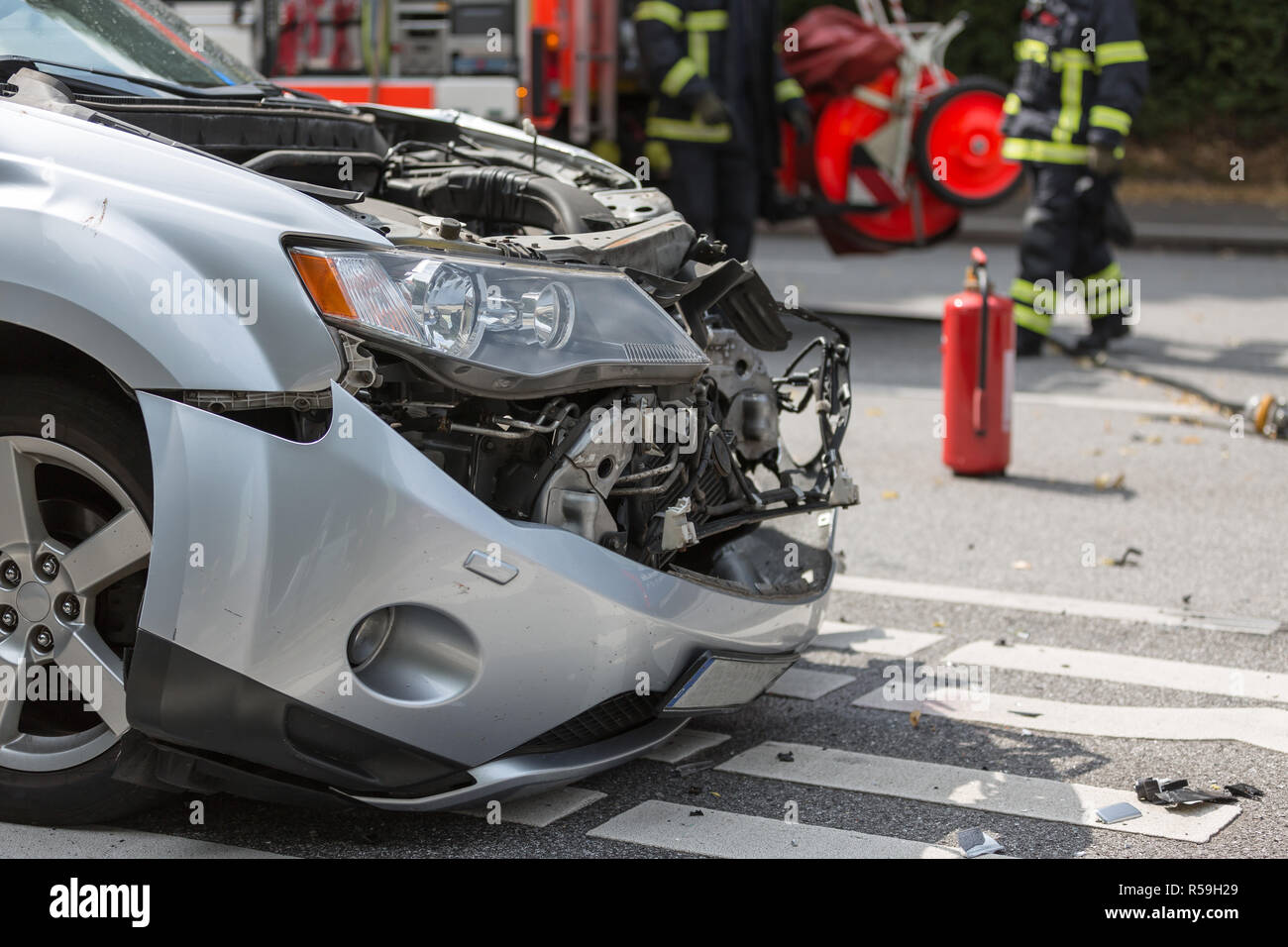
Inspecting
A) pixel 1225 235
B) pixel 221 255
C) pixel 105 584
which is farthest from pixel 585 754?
pixel 1225 235

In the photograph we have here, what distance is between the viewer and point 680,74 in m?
10.4

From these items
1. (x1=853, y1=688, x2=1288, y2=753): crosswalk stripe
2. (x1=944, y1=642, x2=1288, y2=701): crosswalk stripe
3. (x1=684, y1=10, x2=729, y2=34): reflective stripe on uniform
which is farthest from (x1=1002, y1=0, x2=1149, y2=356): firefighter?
(x1=853, y1=688, x2=1288, y2=753): crosswalk stripe

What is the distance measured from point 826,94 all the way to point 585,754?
8.65 m

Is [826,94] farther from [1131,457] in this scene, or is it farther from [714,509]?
[714,509]

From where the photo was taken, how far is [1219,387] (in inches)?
356

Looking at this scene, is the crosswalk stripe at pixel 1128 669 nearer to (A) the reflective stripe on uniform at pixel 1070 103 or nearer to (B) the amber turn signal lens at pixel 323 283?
(B) the amber turn signal lens at pixel 323 283

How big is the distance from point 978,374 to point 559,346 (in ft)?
13.6

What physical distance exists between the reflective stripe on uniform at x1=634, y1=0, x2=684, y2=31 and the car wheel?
301 inches

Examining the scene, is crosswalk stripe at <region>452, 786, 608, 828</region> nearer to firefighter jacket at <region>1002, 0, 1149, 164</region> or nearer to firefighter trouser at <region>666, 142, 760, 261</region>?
firefighter jacket at <region>1002, 0, 1149, 164</region>

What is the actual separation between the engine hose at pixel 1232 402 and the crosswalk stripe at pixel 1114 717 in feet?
12.5

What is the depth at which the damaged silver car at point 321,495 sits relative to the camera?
299 cm

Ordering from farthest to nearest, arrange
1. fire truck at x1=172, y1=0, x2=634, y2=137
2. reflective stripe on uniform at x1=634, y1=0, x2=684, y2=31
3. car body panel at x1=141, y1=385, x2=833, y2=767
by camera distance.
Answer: fire truck at x1=172, y1=0, x2=634, y2=137
reflective stripe on uniform at x1=634, y1=0, x2=684, y2=31
car body panel at x1=141, y1=385, x2=833, y2=767

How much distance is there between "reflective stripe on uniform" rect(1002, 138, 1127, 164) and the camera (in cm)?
1005

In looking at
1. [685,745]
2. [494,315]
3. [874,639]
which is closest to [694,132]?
[874,639]
